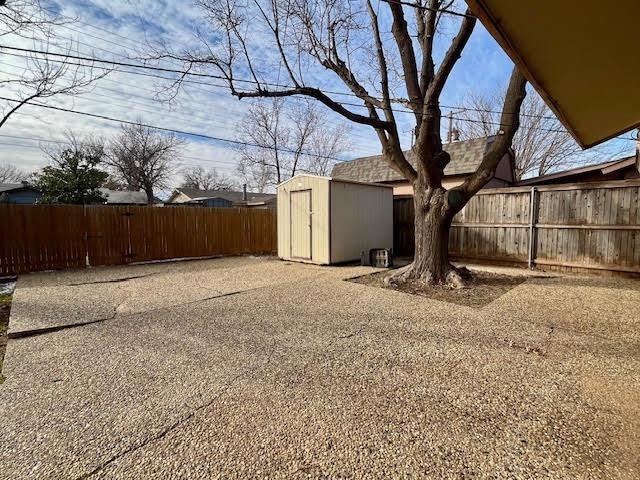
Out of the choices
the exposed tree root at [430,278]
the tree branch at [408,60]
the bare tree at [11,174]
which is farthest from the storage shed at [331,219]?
the bare tree at [11,174]

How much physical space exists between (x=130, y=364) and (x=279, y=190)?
7084mm

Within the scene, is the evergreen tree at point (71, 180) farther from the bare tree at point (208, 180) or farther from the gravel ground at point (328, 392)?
the bare tree at point (208, 180)

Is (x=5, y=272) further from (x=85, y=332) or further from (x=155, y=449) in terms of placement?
(x=155, y=449)

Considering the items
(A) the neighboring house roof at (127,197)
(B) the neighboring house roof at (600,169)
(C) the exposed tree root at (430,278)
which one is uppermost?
(A) the neighboring house roof at (127,197)

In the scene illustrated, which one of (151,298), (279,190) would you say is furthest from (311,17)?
(151,298)

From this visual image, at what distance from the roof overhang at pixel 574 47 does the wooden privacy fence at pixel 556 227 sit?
11.2ft

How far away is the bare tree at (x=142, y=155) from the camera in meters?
25.6

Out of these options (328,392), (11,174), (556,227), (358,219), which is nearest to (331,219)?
(358,219)

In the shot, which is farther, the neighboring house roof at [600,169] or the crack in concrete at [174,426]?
the neighboring house roof at [600,169]

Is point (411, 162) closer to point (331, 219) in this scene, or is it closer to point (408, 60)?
point (331, 219)

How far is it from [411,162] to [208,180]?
35.7 metres

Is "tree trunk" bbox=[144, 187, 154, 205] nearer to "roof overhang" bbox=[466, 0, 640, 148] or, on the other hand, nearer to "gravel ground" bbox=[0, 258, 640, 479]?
"gravel ground" bbox=[0, 258, 640, 479]

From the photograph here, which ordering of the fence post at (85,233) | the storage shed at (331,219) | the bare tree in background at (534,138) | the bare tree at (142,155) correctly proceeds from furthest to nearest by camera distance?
the bare tree at (142,155), the bare tree in background at (534,138), the fence post at (85,233), the storage shed at (331,219)

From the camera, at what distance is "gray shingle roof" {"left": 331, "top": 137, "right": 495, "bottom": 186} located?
11.9 m
